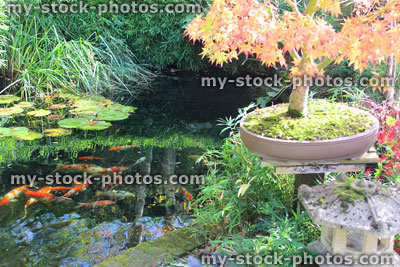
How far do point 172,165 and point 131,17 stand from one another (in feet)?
13.1

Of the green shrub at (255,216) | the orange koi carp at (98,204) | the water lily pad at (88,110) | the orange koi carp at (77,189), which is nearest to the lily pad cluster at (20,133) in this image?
the water lily pad at (88,110)

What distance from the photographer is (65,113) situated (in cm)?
546

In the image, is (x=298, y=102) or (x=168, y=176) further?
(x=168, y=176)

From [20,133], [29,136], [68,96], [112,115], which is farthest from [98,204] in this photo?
[68,96]

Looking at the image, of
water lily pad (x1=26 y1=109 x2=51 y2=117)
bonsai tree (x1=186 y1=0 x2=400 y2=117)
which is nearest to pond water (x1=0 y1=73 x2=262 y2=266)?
water lily pad (x1=26 y1=109 x2=51 y2=117)

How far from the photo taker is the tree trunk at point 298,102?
95.1 inches

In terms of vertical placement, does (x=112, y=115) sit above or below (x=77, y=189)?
above

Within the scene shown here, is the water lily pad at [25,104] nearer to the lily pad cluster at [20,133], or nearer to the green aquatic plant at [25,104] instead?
the green aquatic plant at [25,104]

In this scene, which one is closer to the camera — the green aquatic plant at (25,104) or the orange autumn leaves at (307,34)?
the orange autumn leaves at (307,34)

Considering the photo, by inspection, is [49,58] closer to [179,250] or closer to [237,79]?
[237,79]

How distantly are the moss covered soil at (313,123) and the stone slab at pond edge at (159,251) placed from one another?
30.1 inches

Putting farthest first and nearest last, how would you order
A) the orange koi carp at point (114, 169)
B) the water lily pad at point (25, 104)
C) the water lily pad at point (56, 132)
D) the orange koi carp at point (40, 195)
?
the water lily pad at point (25, 104)
the water lily pad at point (56, 132)
the orange koi carp at point (114, 169)
the orange koi carp at point (40, 195)

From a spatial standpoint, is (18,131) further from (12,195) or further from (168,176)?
(168,176)

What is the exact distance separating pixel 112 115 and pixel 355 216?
3.87 meters
